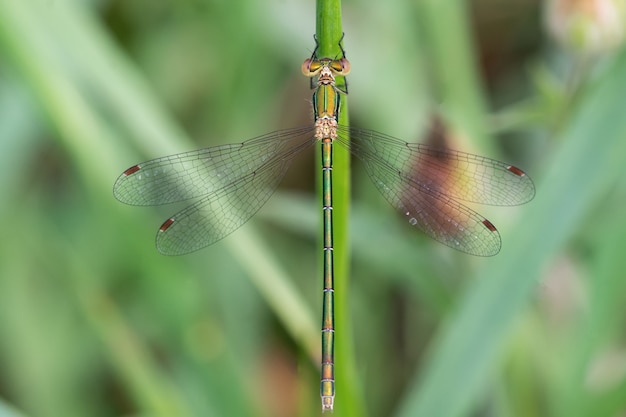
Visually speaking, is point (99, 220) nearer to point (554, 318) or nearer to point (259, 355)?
point (259, 355)

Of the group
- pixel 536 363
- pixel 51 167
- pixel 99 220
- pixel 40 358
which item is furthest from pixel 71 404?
pixel 536 363

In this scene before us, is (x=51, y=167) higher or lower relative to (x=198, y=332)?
higher

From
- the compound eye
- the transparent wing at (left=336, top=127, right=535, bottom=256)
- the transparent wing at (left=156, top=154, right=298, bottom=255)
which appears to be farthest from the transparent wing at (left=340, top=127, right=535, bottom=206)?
the transparent wing at (left=156, top=154, right=298, bottom=255)

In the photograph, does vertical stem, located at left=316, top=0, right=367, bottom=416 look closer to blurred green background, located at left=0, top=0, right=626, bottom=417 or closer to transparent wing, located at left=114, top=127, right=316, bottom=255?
blurred green background, located at left=0, top=0, right=626, bottom=417

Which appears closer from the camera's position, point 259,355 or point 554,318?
point 554,318

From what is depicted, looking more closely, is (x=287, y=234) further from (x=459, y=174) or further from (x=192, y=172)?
(x=459, y=174)
